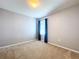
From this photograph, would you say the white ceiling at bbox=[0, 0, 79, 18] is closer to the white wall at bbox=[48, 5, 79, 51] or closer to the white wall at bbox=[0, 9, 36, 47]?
the white wall at bbox=[48, 5, 79, 51]

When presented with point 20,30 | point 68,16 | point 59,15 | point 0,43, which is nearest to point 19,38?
point 20,30

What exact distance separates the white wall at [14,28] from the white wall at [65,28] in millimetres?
1667

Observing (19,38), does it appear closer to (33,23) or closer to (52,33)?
(33,23)

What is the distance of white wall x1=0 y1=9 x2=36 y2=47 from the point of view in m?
3.49

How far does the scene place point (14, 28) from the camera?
3932 millimetres

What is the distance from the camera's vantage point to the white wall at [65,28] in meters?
2.79

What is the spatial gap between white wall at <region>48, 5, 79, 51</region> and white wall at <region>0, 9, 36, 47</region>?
167 centimetres

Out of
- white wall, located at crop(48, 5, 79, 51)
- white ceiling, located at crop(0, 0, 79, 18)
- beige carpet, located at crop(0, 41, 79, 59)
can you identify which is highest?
white ceiling, located at crop(0, 0, 79, 18)

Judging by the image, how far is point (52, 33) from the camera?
4.06 m

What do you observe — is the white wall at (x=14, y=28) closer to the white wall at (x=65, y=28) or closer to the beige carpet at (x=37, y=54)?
the beige carpet at (x=37, y=54)

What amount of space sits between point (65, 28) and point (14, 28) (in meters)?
2.96

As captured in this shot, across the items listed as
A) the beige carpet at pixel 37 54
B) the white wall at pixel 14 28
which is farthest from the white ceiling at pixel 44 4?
the beige carpet at pixel 37 54

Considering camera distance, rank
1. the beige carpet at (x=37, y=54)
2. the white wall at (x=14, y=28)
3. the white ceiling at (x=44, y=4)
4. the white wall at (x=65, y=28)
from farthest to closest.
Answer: the white wall at (x=14, y=28) → the white wall at (x=65, y=28) → the white ceiling at (x=44, y=4) → the beige carpet at (x=37, y=54)

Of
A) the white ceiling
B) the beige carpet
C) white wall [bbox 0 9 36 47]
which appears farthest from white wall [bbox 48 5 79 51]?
white wall [bbox 0 9 36 47]
